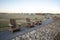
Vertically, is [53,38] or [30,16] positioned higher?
[30,16]

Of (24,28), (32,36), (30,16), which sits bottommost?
(32,36)

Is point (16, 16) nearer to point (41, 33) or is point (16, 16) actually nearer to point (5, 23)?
point (5, 23)

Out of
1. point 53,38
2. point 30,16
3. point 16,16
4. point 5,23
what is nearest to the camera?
point 5,23

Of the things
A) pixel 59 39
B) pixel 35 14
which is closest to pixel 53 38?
pixel 59 39

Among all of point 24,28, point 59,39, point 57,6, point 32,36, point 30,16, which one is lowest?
point 59,39

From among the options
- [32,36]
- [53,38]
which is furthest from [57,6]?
[32,36]

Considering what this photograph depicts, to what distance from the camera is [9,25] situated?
2.09 m

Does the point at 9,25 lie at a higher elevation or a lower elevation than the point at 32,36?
higher

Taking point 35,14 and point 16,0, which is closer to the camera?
point 16,0

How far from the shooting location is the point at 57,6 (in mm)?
2715

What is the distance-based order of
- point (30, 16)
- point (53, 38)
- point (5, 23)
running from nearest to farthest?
point (5, 23), point (30, 16), point (53, 38)

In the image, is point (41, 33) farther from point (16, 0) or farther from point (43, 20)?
point (16, 0)

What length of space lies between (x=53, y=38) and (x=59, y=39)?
0.66ft

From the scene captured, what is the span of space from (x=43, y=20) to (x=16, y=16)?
2.03 ft
